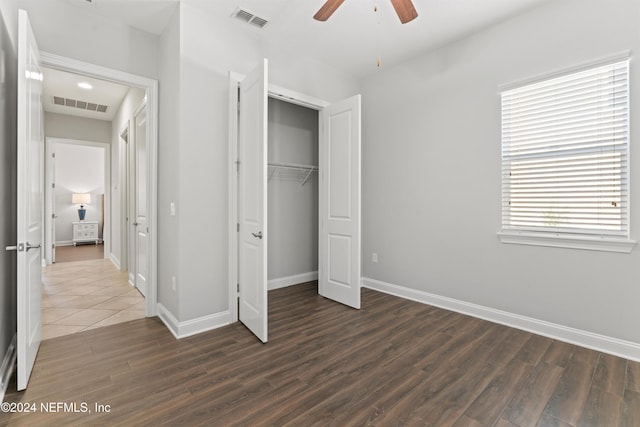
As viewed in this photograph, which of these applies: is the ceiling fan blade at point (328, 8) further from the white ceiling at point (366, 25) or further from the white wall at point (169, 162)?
the white wall at point (169, 162)

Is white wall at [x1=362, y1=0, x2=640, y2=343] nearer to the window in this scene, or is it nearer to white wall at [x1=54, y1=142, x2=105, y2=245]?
the window

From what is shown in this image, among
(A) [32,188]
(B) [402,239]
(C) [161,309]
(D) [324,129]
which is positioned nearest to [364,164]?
(D) [324,129]

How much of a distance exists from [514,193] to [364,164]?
193 cm

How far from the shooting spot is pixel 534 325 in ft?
9.17

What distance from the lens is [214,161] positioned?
2930 millimetres

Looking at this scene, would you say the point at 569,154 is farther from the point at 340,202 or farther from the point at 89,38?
the point at 89,38

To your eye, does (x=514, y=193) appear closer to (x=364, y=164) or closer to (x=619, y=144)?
(x=619, y=144)

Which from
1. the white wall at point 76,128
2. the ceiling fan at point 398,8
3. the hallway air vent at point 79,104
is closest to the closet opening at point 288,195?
the ceiling fan at point 398,8

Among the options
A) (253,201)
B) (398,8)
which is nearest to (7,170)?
(253,201)

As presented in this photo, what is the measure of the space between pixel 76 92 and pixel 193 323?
443 cm

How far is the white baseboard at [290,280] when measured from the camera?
13.8 ft

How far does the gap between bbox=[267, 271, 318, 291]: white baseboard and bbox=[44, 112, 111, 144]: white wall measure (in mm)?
4932

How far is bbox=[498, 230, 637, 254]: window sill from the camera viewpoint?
2371mm

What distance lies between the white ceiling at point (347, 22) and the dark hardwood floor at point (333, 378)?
2.94 metres
